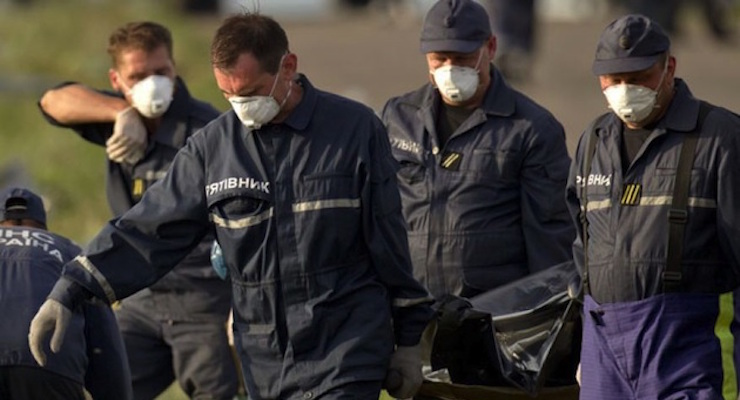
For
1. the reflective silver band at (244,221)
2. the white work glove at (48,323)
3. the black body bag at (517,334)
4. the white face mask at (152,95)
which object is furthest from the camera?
the white face mask at (152,95)

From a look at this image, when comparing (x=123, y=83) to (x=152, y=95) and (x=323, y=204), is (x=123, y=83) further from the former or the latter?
(x=323, y=204)

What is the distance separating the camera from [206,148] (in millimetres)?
9125

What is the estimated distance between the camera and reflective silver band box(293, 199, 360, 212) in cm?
891

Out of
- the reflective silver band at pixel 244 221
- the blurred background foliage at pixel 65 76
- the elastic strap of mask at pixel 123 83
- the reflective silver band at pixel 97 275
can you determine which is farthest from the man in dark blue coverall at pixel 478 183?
the blurred background foliage at pixel 65 76

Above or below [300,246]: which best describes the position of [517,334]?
below

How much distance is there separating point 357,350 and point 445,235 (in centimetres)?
167

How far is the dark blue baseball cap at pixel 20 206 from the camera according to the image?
10.0 m

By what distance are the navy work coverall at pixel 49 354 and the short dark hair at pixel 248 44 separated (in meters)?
1.21

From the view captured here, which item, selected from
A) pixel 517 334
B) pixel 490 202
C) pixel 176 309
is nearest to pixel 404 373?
pixel 517 334

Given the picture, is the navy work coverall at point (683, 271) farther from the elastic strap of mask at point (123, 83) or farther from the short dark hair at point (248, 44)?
the elastic strap of mask at point (123, 83)

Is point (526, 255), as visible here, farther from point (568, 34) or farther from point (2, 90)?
point (2, 90)

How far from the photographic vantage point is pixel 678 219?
8844 mm

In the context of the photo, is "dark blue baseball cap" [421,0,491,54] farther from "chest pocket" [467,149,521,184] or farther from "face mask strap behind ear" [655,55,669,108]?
"face mask strap behind ear" [655,55,669,108]

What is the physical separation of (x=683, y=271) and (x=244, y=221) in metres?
1.59
